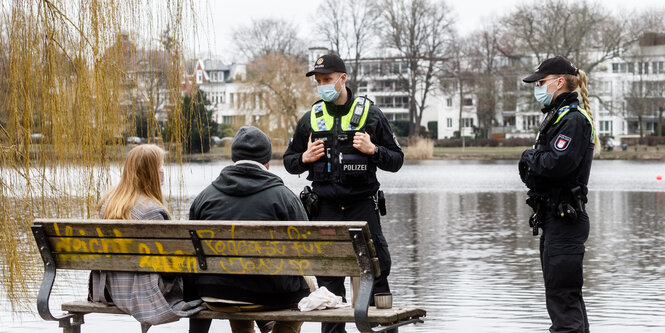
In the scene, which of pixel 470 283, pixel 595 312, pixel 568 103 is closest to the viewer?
pixel 568 103

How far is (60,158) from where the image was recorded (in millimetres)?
7059

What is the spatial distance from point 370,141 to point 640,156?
63.6 meters

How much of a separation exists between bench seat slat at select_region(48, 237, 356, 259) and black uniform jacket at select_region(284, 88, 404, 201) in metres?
1.56

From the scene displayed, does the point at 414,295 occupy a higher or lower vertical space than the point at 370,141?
lower

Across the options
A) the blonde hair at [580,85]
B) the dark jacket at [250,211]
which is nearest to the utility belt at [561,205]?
the blonde hair at [580,85]

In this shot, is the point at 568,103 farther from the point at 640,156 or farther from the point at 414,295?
the point at 640,156

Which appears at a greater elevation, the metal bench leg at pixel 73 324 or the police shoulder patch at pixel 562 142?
the police shoulder patch at pixel 562 142

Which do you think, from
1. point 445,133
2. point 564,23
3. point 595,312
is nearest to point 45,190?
point 595,312

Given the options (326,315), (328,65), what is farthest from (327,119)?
(326,315)

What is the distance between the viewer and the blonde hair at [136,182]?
5.72 meters

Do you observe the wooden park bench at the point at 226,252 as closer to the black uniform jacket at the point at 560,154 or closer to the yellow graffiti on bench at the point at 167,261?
the yellow graffiti on bench at the point at 167,261

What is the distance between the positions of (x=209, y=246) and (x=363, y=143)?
5.28 ft

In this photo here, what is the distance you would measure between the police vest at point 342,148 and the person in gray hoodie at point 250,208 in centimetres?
104

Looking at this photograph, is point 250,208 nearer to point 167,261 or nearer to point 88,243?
point 167,261
